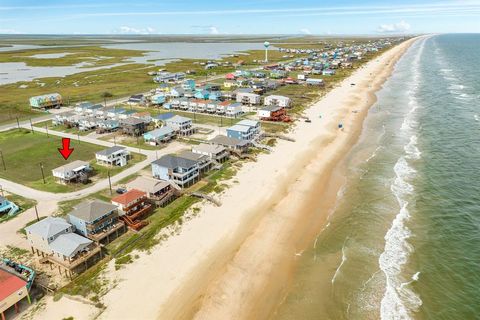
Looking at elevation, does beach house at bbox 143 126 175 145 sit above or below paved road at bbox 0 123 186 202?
above

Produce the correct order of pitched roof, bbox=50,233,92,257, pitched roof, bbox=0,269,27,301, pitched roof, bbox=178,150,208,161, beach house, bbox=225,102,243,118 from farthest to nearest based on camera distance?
beach house, bbox=225,102,243,118
pitched roof, bbox=178,150,208,161
pitched roof, bbox=50,233,92,257
pitched roof, bbox=0,269,27,301

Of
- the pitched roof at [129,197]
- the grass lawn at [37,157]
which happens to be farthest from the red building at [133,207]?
the grass lawn at [37,157]

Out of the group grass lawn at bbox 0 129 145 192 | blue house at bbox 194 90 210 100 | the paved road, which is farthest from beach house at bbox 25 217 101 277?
blue house at bbox 194 90 210 100

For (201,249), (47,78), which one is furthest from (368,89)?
(47,78)

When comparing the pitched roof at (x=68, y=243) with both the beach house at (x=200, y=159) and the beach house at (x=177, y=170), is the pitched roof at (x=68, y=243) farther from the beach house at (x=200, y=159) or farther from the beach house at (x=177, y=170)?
the beach house at (x=200, y=159)

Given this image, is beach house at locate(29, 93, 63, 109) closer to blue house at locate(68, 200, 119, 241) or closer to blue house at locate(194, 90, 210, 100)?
blue house at locate(194, 90, 210, 100)

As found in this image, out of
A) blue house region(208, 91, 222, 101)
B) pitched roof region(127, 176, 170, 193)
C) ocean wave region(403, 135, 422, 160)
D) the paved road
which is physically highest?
blue house region(208, 91, 222, 101)
